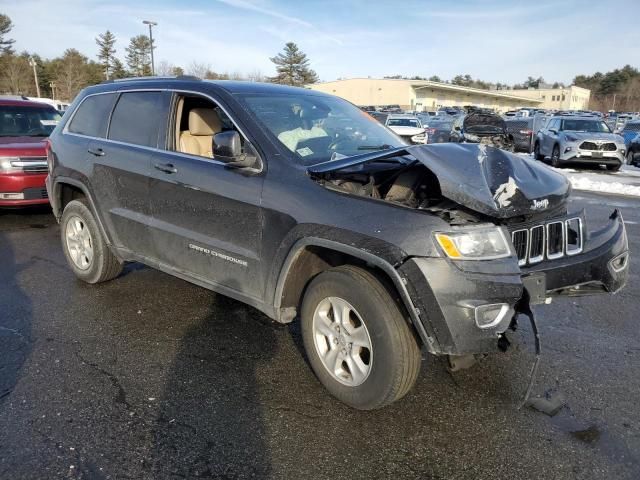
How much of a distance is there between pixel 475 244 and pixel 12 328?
3.55m

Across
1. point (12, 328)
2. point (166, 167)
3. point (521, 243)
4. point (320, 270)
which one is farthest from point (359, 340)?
point (12, 328)

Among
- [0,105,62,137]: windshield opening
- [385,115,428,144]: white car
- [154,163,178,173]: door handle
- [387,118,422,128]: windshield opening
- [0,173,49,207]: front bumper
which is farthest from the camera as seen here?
[387,118,422,128]: windshield opening

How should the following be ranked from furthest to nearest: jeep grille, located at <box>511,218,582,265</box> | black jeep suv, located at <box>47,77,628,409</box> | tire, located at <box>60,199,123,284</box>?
tire, located at <box>60,199,123,284</box> → jeep grille, located at <box>511,218,582,265</box> → black jeep suv, located at <box>47,77,628,409</box>

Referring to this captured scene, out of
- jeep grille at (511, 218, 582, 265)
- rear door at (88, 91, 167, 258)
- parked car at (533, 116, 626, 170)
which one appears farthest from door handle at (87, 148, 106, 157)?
parked car at (533, 116, 626, 170)

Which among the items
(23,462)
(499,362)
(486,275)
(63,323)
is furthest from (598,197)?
(23,462)

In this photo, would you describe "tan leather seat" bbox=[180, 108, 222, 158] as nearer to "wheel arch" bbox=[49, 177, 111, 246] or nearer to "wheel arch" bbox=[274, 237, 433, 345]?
"wheel arch" bbox=[49, 177, 111, 246]

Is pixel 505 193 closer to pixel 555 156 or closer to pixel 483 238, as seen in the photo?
pixel 483 238

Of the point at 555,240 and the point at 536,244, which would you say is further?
the point at 555,240

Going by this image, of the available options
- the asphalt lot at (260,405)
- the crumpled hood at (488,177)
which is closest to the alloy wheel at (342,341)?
the asphalt lot at (260,405)

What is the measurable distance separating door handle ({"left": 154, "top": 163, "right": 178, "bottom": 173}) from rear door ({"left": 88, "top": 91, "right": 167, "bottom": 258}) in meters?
0.15

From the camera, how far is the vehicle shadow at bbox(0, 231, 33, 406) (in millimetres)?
3334

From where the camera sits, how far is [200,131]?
167 inches

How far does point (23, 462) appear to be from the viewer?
252 centimetres

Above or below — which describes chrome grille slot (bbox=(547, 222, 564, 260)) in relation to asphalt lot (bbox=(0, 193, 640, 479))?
above
